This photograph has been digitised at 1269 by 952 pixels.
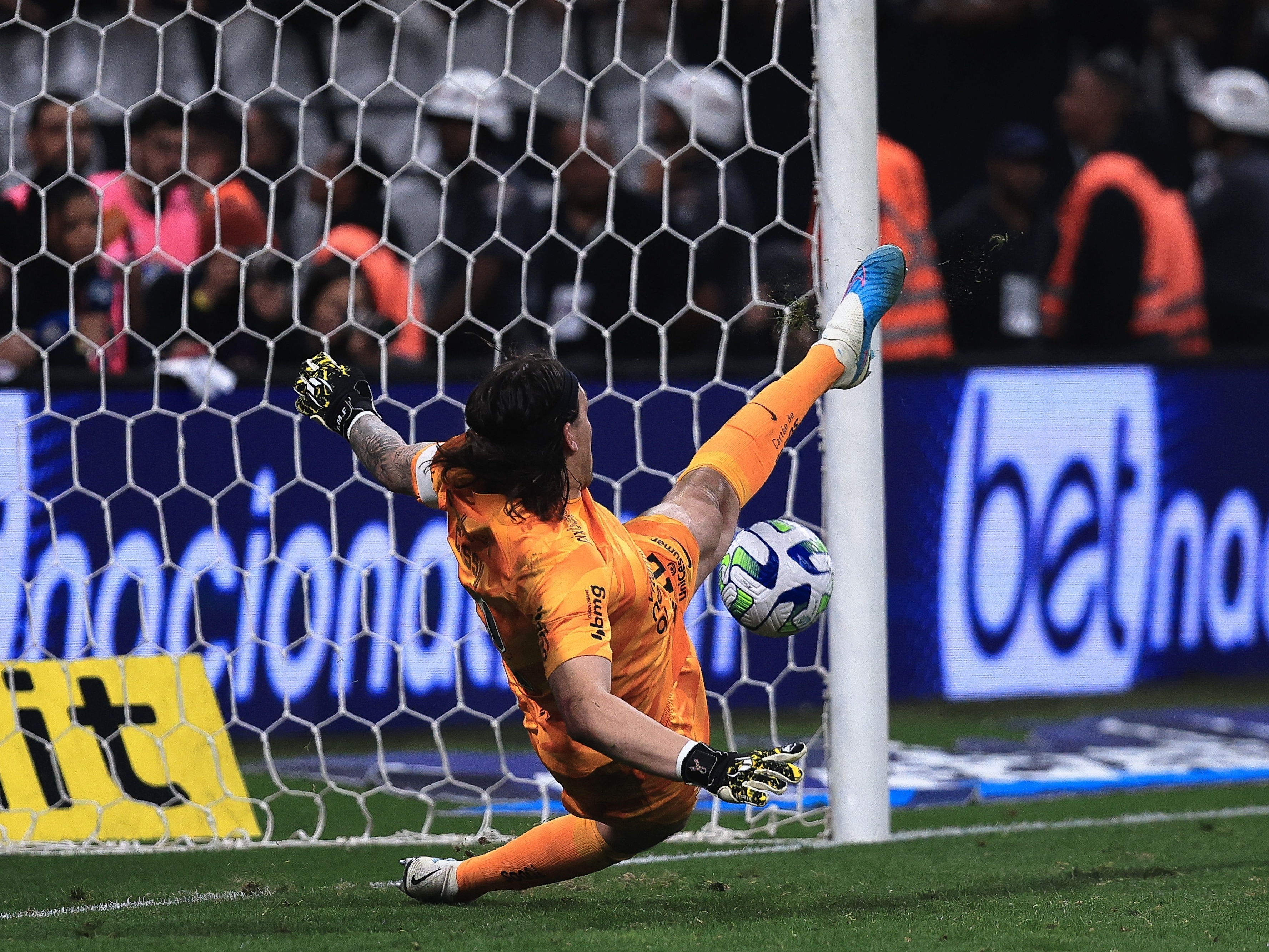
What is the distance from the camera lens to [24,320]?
6.27 metres

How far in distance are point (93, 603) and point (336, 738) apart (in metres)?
1.05

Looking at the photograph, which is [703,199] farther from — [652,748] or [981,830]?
[652,748]

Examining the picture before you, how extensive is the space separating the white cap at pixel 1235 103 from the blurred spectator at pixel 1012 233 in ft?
3.19

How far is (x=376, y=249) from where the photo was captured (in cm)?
636

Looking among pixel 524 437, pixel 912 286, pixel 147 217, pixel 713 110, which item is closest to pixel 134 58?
pixel 147 217

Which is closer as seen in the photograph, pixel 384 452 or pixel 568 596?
pixel 568 596

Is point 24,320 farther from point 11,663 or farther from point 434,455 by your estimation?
point 434,455

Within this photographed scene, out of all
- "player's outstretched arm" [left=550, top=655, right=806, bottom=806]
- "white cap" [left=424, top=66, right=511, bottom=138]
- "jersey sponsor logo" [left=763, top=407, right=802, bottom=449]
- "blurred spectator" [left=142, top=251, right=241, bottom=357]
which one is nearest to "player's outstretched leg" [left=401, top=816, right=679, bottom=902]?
"player's outstretched arm" [left=550, top=655, right=806, bottom=806]

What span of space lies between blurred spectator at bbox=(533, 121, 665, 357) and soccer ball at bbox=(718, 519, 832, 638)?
2908mm

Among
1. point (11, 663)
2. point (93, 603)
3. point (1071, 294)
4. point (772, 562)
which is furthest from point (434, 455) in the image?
point (1071, 294)

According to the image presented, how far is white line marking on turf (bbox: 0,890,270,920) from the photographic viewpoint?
3.82 m

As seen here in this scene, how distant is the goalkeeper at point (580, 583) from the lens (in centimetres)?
314

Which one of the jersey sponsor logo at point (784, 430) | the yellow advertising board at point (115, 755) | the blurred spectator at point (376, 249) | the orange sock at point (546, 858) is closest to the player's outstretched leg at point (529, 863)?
the orange sock at point (546, 858)

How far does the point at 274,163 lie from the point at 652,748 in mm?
4885
